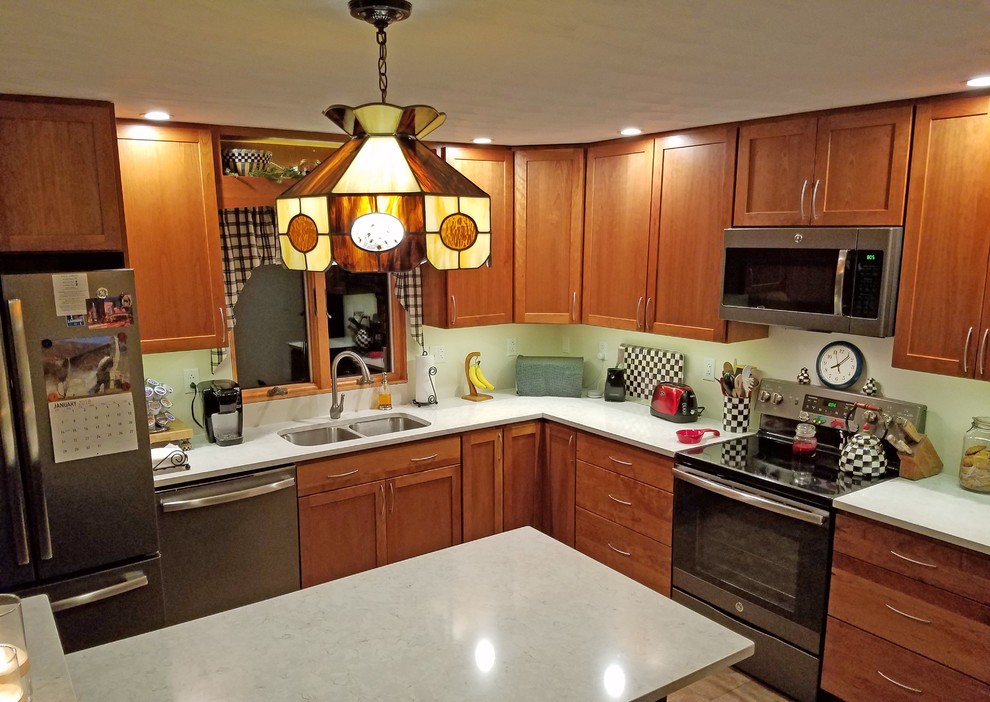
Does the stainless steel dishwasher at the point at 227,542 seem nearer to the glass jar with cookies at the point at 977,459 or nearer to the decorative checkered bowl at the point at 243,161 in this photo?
the decorative checkered bowl at the point at 243,161

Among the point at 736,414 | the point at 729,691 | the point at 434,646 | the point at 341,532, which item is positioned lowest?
the point at 729,691

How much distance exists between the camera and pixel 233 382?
10.5 feet

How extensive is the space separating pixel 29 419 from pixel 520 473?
2241 mm

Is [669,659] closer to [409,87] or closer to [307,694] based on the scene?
[307,694]

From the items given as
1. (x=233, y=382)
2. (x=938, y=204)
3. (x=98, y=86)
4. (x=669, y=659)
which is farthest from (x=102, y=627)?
(x=938, y=204)

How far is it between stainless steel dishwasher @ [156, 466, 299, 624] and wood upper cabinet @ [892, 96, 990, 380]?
2546 millimetres

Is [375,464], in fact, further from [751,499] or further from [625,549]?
[751,499]

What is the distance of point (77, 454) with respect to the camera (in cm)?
243

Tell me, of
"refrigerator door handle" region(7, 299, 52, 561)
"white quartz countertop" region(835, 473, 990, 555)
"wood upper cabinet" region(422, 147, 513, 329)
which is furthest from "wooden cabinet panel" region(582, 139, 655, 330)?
"refrigerator door handle" region(7, 299, 52, 561)

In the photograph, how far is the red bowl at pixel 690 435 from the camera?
10.4ft

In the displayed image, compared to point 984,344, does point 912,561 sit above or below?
below

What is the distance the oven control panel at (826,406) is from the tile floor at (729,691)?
3.69 feet

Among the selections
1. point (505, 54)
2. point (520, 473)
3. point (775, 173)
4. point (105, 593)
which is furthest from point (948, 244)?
point (105, 593)

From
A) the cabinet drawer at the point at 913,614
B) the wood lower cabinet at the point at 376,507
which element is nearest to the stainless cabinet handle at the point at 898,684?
the cabinet drawer at the point at 913,614
